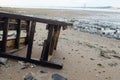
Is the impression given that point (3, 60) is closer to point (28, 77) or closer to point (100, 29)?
point (28, 77)

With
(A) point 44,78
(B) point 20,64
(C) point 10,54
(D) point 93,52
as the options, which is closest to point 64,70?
(A) point 44,78

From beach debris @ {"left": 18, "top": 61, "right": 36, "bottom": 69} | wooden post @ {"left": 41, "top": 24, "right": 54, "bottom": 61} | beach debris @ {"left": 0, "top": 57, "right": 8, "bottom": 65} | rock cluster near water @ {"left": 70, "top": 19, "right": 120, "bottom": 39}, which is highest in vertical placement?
wooden post @ {"left": 41, "top": 24, "right": 54, "bottom": 61}

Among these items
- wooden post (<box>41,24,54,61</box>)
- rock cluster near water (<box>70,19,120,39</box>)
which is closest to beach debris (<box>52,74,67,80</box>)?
wooden post (<box>41,24,54,61</box>)

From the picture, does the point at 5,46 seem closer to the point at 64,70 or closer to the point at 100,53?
the point at 64,70

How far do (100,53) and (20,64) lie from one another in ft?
12.8

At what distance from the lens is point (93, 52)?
923 cm

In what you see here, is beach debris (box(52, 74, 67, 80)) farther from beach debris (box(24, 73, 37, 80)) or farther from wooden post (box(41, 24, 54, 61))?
wooden post (box(41, 24, 54, 61))

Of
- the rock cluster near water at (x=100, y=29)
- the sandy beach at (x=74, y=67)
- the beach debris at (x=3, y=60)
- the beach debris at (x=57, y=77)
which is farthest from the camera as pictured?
the rock cluster near water at (x=100, y=29)

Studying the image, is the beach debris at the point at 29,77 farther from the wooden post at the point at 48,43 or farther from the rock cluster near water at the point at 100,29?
the rock cluster near water at the point at 100,29

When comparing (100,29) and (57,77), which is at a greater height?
(57,77)

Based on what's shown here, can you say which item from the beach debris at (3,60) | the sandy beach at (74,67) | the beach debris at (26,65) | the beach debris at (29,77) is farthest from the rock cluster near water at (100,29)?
the beach debris at (29,77)

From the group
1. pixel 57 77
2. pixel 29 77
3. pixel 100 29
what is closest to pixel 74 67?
pixel 57 77

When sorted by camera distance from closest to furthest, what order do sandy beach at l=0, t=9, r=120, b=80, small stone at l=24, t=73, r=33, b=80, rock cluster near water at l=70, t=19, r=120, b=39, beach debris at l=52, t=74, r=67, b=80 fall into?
small stone at l=24, t=73, r=33, b=80, beach debris at l=52, t=74, r=67, b=80, sandy beach at l=0, t=9, r=120, b=80, rock cluster near water at l=70, t=19, r=120, b=39

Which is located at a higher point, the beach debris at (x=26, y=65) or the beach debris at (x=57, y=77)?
the beach debris at (x=26, y=65)
